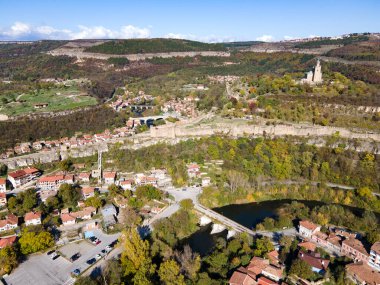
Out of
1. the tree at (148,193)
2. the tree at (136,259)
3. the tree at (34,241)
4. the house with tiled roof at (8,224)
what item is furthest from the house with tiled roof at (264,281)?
the house with tiled roof at (8,224)

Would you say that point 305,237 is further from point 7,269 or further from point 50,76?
point 50,76

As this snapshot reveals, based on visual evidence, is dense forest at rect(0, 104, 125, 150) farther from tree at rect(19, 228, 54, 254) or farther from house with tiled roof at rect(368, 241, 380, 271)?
house with tiled roof at rect(368, 241, 380, 271)

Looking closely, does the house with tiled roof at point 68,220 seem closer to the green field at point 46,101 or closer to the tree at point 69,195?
the tree at point 69,195

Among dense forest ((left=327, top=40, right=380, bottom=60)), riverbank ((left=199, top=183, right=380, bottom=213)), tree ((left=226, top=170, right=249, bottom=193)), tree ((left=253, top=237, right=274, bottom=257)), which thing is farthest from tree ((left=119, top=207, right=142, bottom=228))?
dense forest ((left=327, top=40, right=380, bottom=60))

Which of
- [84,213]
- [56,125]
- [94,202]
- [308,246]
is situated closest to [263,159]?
[308,246]

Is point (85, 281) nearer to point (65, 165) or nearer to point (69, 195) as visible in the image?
point (69, 195)
